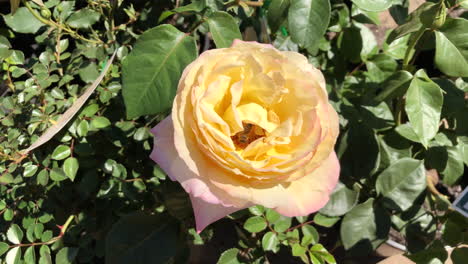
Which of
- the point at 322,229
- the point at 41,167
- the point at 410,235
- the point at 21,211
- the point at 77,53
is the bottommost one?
the point at 322,229

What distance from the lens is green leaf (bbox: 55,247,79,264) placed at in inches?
27.7

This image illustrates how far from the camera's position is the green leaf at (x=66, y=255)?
70 centimetres

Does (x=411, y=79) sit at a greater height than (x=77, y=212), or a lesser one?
greater

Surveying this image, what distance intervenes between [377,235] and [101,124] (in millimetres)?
574

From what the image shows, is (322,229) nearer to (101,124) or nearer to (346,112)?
(346,112)

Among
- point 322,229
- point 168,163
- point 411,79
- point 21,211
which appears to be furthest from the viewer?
point 322,229

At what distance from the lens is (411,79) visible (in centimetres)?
67

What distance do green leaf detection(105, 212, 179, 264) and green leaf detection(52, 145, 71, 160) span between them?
0.50 feet

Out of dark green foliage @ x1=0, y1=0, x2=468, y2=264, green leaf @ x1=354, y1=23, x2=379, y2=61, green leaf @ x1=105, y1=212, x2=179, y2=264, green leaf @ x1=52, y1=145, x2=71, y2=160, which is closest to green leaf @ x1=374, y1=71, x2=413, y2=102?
dark green foliage @ x1=0, y1=0, x2=468, y2=264

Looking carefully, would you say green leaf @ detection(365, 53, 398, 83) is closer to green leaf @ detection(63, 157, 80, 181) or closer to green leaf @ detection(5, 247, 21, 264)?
green leaf @ detection(63, 157, 80, 181)

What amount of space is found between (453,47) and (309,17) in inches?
8.9

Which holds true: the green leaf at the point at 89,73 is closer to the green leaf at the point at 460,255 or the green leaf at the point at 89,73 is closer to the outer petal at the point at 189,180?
the outer petal at the point at 189,180

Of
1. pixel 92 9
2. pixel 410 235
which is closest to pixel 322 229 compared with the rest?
pixel 410 235

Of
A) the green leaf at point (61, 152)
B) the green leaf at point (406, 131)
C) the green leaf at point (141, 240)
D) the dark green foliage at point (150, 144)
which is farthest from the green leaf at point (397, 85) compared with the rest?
the green leaf at point (61, 152)
